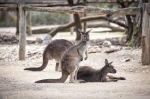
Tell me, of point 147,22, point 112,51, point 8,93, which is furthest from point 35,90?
point 112,51

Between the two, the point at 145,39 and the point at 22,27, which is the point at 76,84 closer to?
the point at 145,39

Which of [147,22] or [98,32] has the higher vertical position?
[147,22]

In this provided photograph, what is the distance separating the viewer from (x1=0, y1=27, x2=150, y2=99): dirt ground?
710 centimetres

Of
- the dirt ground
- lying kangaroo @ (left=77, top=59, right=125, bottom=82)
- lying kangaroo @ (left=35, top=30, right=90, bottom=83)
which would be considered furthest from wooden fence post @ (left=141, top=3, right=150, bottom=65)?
lying kangaroo @ (left=35, top=30, right=90, bottom=83)

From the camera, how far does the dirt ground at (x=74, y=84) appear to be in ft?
23.3

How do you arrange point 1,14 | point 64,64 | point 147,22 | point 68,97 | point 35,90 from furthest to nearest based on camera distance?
point 1,14, point 147,22, point 64,64, point 35,90, point 68,97

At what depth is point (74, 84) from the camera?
8.37 metres

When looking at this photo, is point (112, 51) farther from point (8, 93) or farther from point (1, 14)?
point (1, 14)

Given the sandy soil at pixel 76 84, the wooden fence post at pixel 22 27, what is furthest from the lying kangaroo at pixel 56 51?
the wooden fence post at pixel 22 27

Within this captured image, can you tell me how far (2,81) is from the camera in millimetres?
8805

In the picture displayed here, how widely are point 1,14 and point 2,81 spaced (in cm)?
1798

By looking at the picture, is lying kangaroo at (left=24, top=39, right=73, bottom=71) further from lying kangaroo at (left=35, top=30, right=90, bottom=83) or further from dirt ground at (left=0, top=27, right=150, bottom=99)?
lying kangaroo at (left=35, top=30, right=90, bottom=83)

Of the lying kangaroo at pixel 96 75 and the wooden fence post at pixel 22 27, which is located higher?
the wooden fence post at pixel 22 27

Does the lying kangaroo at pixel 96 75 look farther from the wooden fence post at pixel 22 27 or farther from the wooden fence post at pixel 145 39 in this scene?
the wooden fence post at pixel 22 27
